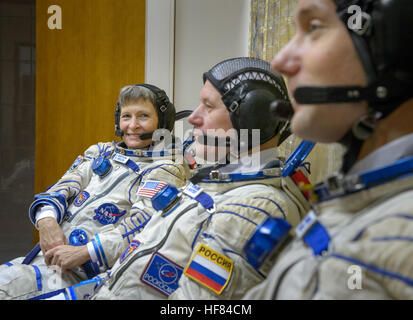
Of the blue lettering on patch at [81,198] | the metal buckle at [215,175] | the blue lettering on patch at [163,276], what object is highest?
the metal buckle at [215,175]

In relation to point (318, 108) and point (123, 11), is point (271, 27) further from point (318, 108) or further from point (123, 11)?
point (123, 11)

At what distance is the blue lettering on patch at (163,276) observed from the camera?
3.50ft

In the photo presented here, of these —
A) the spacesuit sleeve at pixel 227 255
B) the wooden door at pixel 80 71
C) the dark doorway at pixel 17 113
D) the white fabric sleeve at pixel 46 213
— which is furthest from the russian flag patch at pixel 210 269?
the dark doorway at pixel 17 113

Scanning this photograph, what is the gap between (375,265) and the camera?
1.54 feet

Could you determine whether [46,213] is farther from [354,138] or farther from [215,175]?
[354,138]

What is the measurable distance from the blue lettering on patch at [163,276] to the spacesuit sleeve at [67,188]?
1035 mm

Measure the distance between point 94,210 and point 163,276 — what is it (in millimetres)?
923

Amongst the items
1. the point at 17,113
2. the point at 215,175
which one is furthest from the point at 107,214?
the point at 17,113

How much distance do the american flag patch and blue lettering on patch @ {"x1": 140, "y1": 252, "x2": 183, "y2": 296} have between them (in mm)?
574

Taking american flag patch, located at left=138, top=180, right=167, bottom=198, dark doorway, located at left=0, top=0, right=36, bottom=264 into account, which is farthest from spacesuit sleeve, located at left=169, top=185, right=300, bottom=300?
dark doorway, located at left=0, top=0, right=36, bottom=264

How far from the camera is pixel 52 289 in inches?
62.4

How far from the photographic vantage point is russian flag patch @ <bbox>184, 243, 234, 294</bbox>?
880 millimetres

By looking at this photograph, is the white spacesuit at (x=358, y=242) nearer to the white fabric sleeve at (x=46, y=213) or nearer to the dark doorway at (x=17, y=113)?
the white fabric sleeve at (x=46, y=213)

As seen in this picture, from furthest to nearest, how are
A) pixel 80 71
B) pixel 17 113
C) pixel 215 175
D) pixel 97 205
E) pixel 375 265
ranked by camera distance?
pixel 17 113
pixel 80 71
pixel 97 205
pixel 215 175
pixel 375 265
